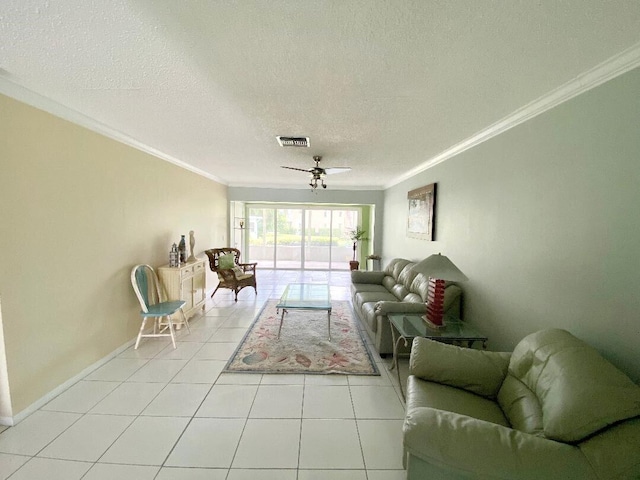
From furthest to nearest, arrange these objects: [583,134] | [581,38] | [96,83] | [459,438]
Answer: [96,83] → [583,134] → [581,38] → [459,438]

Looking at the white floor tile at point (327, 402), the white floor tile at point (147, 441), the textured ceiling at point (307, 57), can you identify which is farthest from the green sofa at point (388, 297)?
Answer: the white floor tile at point (147, 441)

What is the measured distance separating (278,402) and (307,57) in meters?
2.56

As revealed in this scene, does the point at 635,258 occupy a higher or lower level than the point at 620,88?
lower

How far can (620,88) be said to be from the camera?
154cm

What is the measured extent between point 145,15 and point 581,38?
2130 mm

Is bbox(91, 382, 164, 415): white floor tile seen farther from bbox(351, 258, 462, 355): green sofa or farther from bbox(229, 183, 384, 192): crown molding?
bbox(229, 183, 384, 192): crown molding

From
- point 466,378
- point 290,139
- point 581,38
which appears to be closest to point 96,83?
point 290,139

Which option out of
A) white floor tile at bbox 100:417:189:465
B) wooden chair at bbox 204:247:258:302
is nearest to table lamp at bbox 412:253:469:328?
white floor tile at bbox 100:417:189:465

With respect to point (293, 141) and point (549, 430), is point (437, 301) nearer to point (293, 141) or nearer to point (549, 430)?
point (549, 430)

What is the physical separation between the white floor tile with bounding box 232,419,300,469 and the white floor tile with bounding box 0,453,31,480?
1.32 metres

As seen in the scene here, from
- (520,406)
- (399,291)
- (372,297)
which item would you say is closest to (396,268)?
(399,291)

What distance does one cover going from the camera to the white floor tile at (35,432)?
5.87 ft

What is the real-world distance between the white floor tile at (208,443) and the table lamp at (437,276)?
188 centimetres

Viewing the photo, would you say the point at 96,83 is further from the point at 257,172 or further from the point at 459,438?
the point at 257,172
